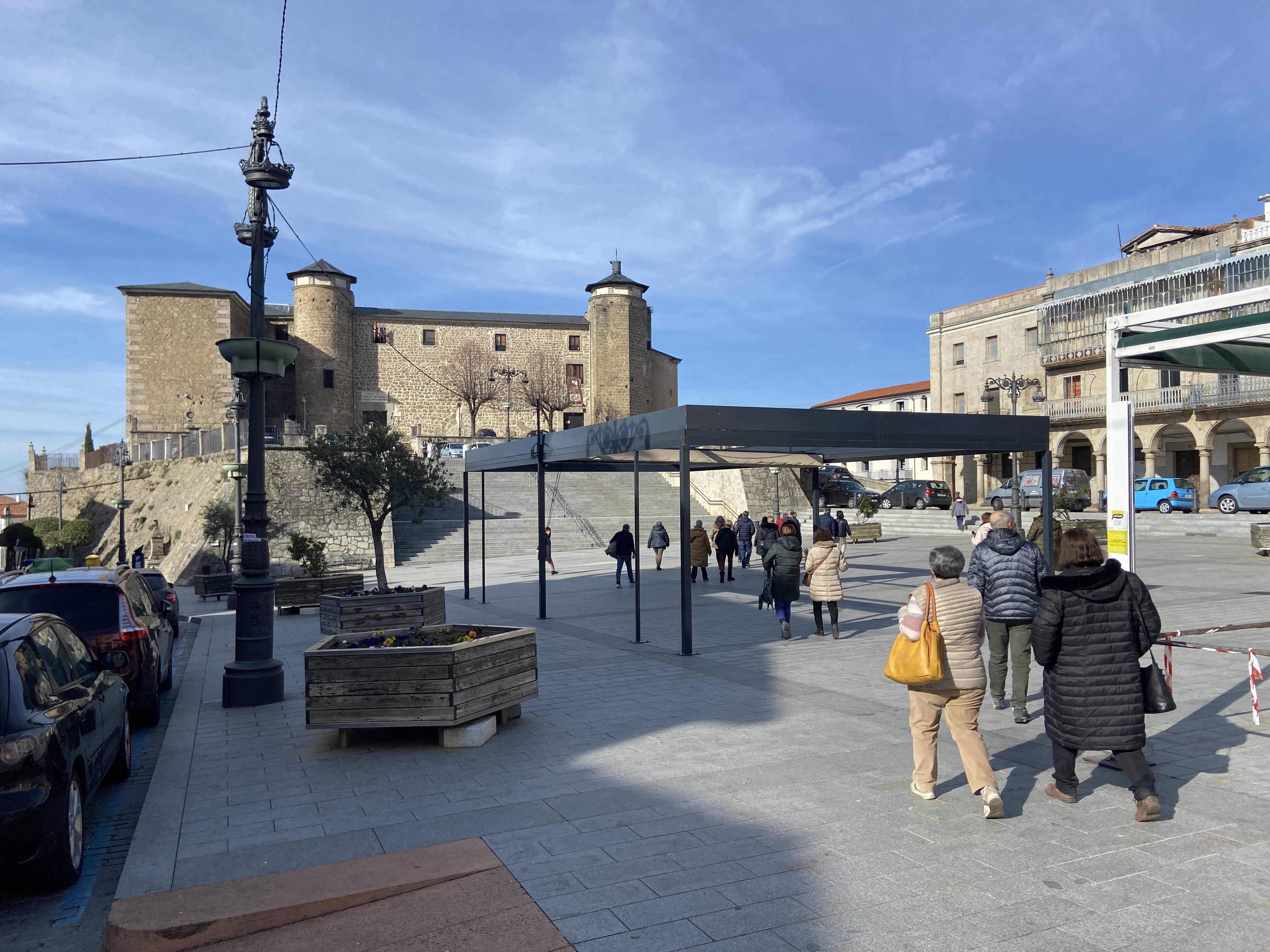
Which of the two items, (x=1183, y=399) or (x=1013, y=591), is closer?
(x=1013, y=591)

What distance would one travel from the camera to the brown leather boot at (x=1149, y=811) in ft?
15.3

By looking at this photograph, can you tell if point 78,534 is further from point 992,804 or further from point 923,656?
point 992,804

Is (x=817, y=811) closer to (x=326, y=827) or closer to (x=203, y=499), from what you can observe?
(x=326, y=827)

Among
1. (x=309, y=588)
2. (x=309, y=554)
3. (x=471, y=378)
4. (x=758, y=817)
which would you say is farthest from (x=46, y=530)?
(x=758, y=817)

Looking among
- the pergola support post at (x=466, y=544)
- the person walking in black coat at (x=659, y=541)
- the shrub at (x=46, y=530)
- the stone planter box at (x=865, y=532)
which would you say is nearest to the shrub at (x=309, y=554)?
the pergola support post at (x=466, y=544)

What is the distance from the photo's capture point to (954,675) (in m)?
4.86

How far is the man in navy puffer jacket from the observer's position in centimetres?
694

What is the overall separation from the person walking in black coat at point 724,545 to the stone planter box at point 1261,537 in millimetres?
12044

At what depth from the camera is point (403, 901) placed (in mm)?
4016

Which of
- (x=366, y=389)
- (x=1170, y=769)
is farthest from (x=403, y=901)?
(x=366, y=389)

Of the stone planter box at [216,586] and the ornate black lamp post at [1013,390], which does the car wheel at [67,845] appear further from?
the ornate black lamp post at [1013,390]

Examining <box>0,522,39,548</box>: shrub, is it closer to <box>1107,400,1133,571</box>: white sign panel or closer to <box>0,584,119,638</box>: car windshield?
<box>0,584,119,638</box>: car windshield

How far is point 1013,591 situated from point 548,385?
6429 centimetres

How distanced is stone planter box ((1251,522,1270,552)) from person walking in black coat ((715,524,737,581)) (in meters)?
12.0
